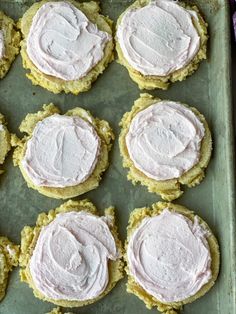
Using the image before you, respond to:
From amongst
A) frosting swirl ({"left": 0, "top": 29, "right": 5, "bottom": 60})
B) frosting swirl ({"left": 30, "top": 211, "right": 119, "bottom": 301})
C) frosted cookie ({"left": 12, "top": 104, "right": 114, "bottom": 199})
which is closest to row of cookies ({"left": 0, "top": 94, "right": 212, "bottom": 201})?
frosted cookie ({"left": 12, "top": 104, "right": 114, "bottom": 199})

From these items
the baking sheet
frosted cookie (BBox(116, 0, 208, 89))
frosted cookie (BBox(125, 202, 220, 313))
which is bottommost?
frosted cookie (BBox(125, 202, 220, 313))

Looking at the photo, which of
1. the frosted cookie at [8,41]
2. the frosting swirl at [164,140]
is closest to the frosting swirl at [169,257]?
the frosting swirl at [164,140]

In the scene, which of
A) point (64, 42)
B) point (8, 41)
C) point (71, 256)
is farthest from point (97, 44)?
point (71, 256)

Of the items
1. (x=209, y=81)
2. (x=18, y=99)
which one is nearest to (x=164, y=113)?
(x=209, y=81)

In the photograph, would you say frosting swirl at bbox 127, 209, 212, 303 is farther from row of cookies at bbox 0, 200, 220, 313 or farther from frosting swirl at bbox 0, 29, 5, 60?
frosting swirl at bbox 0, 29, 5, 60

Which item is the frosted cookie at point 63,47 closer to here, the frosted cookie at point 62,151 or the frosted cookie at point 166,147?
the frosted cookie at point 62,151

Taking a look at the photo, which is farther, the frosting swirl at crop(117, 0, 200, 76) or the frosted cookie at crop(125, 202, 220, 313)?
the frosting swirl at crop(117, 0, 200, 76)

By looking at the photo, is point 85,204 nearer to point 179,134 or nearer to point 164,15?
point 179,134

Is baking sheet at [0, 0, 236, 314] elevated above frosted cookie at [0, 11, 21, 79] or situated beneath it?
situated beneath
